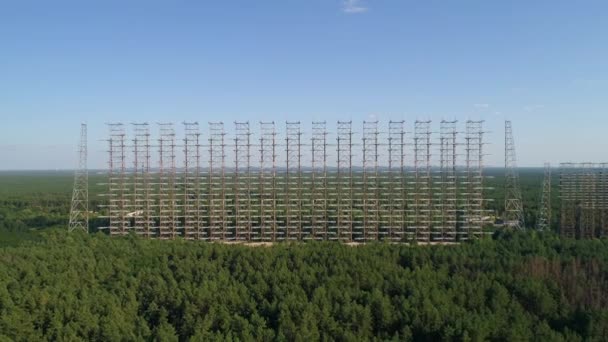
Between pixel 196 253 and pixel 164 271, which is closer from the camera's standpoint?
pixel 164 271

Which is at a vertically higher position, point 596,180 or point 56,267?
point 596,180

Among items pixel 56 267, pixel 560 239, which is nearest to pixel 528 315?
pixel 560 239

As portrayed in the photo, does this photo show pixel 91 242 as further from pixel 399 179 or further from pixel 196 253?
pixel 399 179

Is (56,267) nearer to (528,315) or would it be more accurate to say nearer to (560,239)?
(528,315)

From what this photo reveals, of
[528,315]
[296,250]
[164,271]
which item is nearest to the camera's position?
[528,315]

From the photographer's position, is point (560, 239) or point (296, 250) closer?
point (296, 250)

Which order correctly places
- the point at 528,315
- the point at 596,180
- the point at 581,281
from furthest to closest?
the point at 596,180
the point at 581,281
the point at 528,315


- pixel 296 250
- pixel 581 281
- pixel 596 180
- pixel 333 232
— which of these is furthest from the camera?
pixel 596 180

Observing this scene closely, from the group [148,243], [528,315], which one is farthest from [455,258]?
[148,243]

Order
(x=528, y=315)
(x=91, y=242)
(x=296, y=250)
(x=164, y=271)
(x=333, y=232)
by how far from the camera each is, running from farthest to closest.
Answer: (x=333, y=232) < (x=91, y=242) < (x=296, y=250) < (x=164, y=271) < (x=528, y=315)
